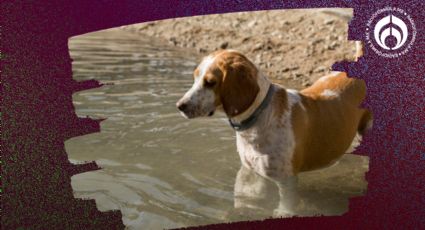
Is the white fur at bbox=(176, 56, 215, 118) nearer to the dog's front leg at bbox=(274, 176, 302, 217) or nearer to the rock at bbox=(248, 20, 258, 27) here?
the dog's front leg at bbox=(274, 176, 302, 217)

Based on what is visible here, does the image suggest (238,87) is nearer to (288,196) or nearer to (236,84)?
(236,84)

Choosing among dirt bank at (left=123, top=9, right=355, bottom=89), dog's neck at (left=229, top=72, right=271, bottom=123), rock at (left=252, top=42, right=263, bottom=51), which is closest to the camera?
dog's neck at (left=229, top=72, right=271, bottom=123)

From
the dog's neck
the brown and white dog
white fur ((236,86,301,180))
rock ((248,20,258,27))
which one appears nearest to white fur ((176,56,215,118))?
the brown and white dog

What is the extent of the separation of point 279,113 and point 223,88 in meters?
0.53

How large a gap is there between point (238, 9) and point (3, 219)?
5.81 ft

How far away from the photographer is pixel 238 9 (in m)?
3.05

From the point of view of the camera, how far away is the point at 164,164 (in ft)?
16.6

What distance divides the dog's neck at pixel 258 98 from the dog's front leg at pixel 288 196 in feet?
2.18

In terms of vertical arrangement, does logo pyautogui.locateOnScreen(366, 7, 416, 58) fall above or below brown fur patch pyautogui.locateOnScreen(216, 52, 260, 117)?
above

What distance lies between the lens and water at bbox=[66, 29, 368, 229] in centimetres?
417

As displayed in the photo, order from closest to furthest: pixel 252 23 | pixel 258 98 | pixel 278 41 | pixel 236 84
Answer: pixel 236 84 → pixel 258 98 → pixel 252 23 → pixel 278 41

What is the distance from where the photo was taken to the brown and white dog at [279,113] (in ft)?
11.8

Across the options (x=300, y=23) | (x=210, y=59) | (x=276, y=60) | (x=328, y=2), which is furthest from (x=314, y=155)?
(x=276, y=60)

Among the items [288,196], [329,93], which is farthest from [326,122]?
[288,196]
